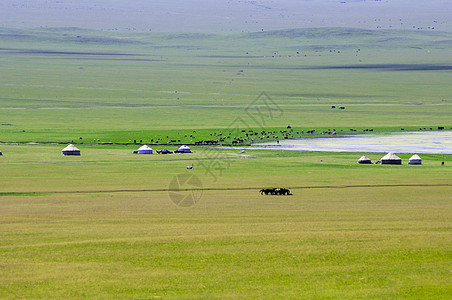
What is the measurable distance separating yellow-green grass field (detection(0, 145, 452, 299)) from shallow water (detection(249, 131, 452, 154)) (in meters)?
24.9

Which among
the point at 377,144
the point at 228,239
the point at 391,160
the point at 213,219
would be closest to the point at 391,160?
the point at 391,160

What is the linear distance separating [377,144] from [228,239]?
6120 centimetres

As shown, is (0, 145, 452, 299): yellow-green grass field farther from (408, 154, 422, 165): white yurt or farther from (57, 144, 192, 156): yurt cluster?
(57, 144, 192, 156): yurt cluster

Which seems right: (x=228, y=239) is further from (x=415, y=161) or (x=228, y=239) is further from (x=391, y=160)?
(x=415, y=161)

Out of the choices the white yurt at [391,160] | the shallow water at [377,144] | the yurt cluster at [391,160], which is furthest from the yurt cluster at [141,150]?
the white yurt at [391,160]

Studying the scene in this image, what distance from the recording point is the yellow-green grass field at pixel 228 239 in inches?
939

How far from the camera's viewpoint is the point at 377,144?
88.9m

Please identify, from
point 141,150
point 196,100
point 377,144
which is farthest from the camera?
point 196,100

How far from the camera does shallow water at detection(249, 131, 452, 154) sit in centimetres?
8325

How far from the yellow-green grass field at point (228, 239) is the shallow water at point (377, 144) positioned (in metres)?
24.9

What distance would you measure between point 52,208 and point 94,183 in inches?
565

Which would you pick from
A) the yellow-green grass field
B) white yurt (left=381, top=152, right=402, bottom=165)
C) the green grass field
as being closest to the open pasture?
the green grass field

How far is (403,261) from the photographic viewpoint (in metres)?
26.7

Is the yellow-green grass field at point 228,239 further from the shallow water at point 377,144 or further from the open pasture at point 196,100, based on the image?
the open pasture at point 196,100
